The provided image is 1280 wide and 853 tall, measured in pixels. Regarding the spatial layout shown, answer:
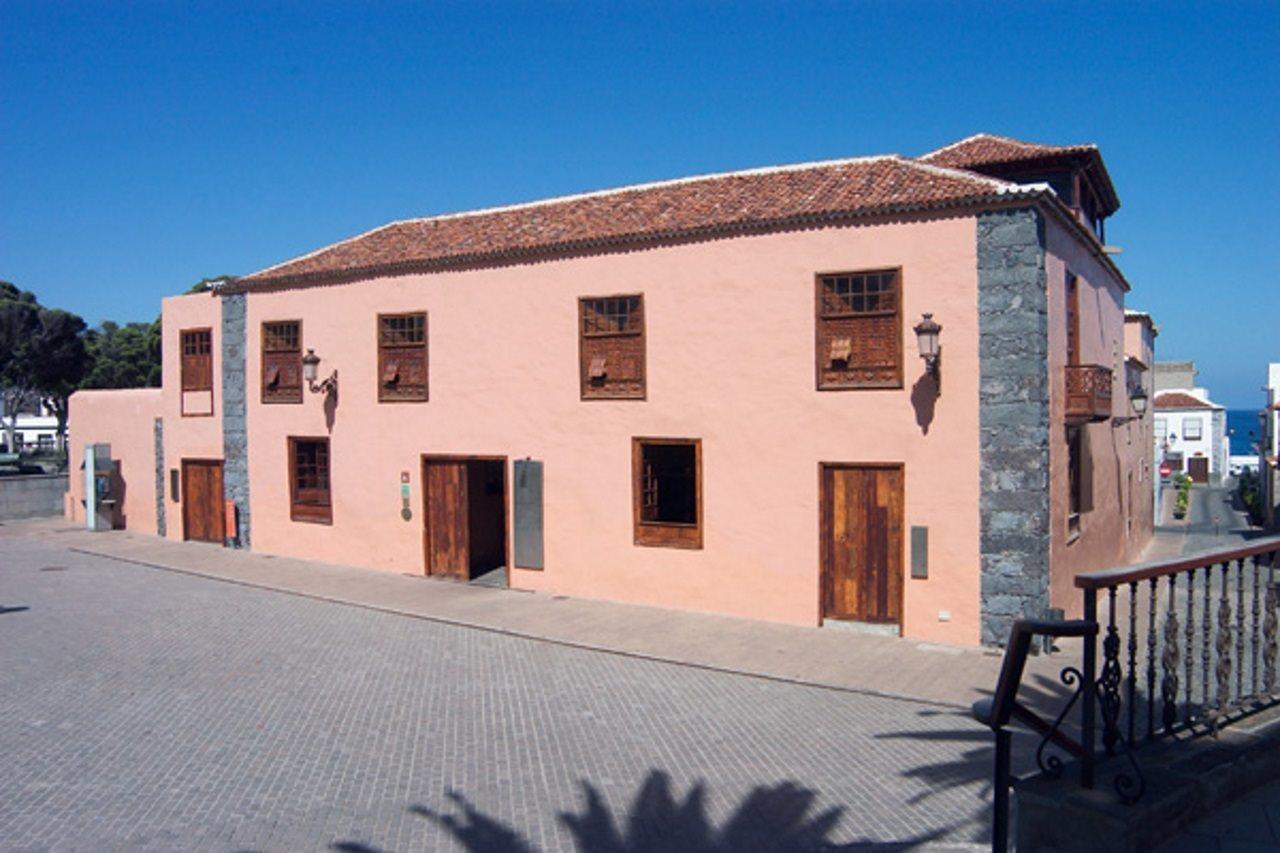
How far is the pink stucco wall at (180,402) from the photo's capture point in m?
21.0

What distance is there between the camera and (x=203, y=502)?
21.8 metres

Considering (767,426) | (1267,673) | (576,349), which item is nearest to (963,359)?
(767,426)

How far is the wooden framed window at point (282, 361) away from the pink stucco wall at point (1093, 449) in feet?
44.5

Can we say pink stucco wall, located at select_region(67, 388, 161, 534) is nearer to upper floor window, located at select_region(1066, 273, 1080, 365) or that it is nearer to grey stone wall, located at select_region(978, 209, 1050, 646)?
grey stone wall, located at select_region(978, 209, 1050, 646)

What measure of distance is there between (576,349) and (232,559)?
895 centimetres

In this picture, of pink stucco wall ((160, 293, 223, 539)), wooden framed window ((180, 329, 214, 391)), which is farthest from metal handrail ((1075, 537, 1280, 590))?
wooden framed window ((180, 329, 214, 391))

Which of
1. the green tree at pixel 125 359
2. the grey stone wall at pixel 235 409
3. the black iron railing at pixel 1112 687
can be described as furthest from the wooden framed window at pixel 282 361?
the green tree at pixel 125 359

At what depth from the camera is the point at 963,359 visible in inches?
492

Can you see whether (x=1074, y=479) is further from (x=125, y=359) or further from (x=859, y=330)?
(x=125, y=359)

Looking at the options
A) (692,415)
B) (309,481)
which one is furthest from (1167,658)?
(309,481)

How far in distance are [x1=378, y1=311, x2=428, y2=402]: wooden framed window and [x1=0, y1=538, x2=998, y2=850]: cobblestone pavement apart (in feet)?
18.1

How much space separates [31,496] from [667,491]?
75.5ft

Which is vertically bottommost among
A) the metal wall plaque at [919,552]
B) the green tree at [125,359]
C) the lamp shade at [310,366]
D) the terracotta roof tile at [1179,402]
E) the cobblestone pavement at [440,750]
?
the cobblestone pavement at [440,750]

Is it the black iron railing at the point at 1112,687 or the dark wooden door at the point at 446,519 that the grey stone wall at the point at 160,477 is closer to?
the dark wooden door at the point at 446,519
